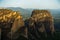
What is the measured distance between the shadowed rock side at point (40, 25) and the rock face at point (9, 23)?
0.42 metres

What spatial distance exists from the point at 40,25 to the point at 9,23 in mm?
1409

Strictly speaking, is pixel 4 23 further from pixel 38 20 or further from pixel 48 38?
pixel 48 38

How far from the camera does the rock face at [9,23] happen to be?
7694 mm

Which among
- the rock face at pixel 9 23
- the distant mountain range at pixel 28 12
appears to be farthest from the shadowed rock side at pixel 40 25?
the rock face at pixel 9 23

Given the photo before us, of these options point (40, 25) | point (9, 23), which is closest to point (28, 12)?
point (40, 25)

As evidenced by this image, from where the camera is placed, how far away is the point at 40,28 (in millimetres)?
8203

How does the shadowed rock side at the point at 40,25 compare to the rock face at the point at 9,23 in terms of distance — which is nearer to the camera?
the rock face at the point at 9,23

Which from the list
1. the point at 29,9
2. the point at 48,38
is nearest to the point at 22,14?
the point at 29,9

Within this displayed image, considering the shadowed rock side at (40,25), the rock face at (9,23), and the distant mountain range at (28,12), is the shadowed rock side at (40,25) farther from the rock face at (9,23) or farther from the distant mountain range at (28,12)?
the rock face at (9,23)

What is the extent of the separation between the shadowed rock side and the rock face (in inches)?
16.6

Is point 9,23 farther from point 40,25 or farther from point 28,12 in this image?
point 40,25

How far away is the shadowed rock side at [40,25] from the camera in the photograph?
812 cm

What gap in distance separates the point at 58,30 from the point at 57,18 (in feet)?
1.79

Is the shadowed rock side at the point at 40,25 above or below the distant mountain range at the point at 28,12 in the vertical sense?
below
